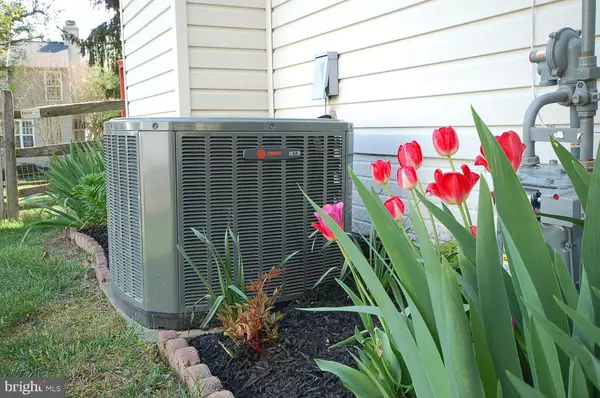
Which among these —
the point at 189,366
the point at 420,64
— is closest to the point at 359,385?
the point at 189,366

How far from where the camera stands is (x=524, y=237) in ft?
3.14

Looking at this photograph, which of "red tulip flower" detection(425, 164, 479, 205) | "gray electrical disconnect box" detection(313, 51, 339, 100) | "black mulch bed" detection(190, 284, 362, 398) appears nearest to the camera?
"red tulip flower" detection(425, 164, 479, 205)

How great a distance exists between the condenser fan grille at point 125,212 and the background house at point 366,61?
1.55m

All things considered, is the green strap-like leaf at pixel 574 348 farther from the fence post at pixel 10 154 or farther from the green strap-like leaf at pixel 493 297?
the fence post at pixel 10 154

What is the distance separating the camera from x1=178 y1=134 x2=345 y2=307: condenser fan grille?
7.86ft

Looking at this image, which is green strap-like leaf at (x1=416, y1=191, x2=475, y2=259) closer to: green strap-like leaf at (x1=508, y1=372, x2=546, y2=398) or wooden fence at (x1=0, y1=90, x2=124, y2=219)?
green strap-like leaf at (x1=508, y1=372, x2=546, y2=398)

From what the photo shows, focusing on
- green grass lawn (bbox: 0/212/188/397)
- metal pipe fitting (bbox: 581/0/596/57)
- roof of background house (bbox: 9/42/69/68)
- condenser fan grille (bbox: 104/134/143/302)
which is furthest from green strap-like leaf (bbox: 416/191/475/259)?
roof of background house (bbox: 9/42/69/68)

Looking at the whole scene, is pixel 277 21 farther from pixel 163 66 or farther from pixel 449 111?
pixel 449 111

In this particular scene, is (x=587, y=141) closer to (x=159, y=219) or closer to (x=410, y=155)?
(x=410, y=155)

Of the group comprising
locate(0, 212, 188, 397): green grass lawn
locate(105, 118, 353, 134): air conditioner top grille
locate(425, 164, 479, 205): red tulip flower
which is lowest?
locate(0, 212, 188, 397): green grass lawn

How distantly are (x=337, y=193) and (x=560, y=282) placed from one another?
1702mm

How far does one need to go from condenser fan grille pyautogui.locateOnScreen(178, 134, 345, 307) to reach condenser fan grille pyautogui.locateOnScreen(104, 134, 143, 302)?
0.26m

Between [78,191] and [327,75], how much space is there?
245 cm

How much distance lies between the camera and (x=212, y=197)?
7.93ft
